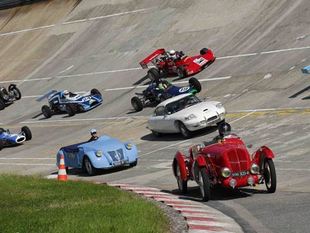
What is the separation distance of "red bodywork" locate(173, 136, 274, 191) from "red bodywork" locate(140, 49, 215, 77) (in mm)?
20528

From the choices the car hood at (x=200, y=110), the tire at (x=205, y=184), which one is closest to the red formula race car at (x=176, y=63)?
the car hood at (x=200, y=110)

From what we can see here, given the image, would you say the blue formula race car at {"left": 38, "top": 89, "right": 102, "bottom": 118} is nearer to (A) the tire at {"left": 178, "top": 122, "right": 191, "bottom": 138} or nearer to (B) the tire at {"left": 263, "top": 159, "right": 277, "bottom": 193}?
(A) the tire at {"left": 178, "top": 122, "right": 191, "bottom": 138}

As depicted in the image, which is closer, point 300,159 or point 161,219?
point 161,219

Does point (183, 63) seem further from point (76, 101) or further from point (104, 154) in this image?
point (104, 154)

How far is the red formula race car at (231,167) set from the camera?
12836mm

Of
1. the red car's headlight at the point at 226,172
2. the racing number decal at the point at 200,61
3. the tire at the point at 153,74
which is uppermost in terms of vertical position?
the racing number decal at the point at 200,61

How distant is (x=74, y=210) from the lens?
1062 centimetres

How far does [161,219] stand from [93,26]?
40.4 meters

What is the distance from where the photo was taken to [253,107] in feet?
85.7

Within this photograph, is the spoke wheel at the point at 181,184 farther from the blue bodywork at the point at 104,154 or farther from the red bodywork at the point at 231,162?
the blue bodywork at the point at 104,154

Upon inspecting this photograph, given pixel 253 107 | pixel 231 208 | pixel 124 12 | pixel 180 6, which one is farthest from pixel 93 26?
pixel 231 208

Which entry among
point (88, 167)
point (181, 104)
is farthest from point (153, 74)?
point (88, 167)

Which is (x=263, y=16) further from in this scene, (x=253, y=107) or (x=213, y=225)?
(x=213, y=225)

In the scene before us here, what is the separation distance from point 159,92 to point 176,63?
4.30 metres
